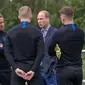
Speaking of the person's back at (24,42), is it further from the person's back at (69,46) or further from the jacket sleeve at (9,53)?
the person's back at (69,46)

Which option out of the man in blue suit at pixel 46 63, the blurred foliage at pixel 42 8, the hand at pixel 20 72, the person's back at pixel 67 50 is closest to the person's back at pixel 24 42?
the hand at pixel 20 72

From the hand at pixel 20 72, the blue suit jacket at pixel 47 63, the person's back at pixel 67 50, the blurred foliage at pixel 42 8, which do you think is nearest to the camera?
the hand at pixel 20 72

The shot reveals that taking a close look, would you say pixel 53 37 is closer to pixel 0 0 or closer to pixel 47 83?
pixel 47 83

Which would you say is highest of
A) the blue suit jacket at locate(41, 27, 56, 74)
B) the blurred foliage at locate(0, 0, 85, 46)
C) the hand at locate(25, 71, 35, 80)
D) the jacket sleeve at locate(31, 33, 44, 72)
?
the jacket sleeve at locate(31, 33, 44, 72)

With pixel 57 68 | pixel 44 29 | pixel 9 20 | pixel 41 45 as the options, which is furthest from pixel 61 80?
pixel 9 20

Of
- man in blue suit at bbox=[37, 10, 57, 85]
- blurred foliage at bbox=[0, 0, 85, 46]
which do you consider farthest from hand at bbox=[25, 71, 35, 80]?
blurred foliage at bbox=[0, 0, 85, 46]

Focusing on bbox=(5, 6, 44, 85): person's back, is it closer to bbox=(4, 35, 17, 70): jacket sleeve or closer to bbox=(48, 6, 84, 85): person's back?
bbox=(4, 35, 17, 70): jacket sleeve

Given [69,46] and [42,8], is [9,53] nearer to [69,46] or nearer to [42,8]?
[69,46]

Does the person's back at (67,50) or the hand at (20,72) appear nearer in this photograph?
the hand at (20,72)

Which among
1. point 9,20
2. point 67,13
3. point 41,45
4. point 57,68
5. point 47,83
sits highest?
point 67,13

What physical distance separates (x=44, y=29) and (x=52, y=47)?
1.39 metres

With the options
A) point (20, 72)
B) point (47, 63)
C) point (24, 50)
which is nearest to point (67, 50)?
point (24, 50)

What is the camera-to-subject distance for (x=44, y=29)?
25.2ft

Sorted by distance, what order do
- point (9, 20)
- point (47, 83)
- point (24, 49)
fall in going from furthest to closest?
point (9, 20) < point (47, 83) < point (24, 49)
